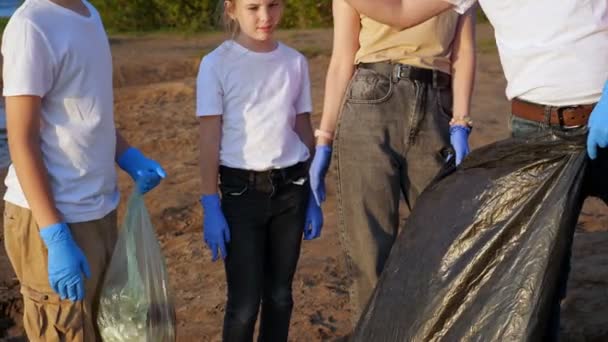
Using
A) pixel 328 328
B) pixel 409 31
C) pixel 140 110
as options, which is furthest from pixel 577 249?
pixel 140 110

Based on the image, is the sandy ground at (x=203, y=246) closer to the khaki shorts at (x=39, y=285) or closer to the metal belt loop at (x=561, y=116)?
the metal belt loop at (x=561, y=116)

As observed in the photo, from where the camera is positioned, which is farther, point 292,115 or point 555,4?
point 292,115

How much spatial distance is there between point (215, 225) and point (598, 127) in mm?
1116

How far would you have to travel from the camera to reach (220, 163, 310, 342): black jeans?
271 centimetres

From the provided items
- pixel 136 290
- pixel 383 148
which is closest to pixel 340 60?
pixel 383 148

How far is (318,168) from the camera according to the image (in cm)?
285

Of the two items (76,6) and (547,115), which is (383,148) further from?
(76,6)

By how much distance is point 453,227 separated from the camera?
2338mm

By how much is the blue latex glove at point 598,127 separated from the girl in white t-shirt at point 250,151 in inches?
35.9

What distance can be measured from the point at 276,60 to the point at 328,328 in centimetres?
143

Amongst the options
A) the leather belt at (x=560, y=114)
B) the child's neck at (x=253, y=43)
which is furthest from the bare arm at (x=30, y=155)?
the leather belt at (x=560, y=114)

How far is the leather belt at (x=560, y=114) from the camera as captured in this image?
7.47 feet

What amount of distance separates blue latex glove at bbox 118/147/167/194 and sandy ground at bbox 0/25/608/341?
1.44 meters

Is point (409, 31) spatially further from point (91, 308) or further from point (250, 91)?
point (91, 308)
